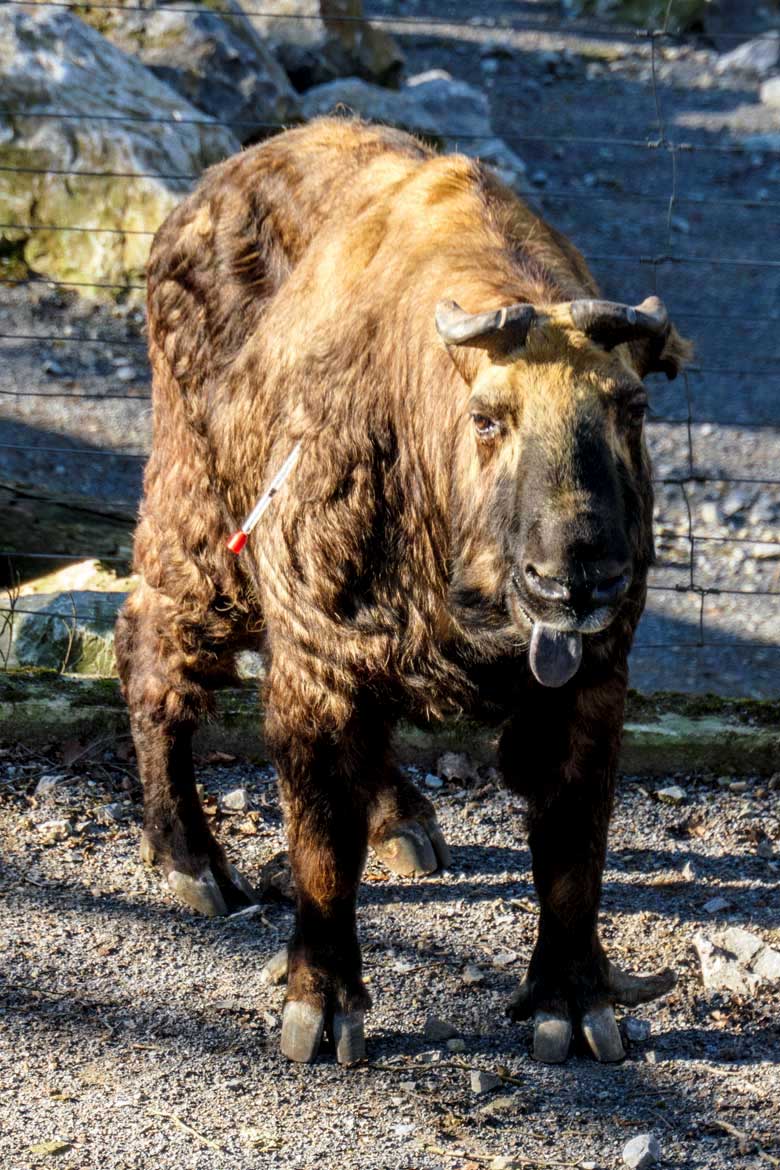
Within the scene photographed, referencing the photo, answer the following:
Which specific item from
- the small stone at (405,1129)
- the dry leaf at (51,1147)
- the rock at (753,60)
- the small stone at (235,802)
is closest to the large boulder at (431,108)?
the rock at (753,60)

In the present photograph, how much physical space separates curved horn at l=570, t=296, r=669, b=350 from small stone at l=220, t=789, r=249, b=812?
261 cm

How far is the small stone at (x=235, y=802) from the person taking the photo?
5441mm

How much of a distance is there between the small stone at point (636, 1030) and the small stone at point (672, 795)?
130 centimetres

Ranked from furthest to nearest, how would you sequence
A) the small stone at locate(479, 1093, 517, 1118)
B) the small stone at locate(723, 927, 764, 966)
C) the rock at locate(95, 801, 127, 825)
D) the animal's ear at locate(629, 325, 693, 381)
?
the rock at locate(95, 801, 127, 825)
the small stone at locate(723, 927, 764, 966)
the small stone at locate(479, 1093, 517, 1118)
the animal's ear at locate(629, 325, 693, 381)

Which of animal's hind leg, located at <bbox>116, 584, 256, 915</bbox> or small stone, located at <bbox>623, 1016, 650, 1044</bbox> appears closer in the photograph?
small stone, located at <bbox>623, 1016, 650, 1044</bbox>

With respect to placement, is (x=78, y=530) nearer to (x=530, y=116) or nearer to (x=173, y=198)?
(x=173, y=198)

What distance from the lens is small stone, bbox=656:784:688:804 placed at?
18.1ft

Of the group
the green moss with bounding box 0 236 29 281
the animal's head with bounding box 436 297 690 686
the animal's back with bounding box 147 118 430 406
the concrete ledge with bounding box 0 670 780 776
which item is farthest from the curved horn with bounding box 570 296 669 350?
the green moss with bounding box 0 236 29 281

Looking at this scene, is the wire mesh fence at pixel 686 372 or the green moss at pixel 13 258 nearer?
the wire mesh fence at pixel 686 372

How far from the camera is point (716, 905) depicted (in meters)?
4.88

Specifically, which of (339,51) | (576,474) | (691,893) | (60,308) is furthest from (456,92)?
(576,474)

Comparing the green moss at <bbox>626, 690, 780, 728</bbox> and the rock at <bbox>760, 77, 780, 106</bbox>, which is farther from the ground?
the rock at <bbox>760, 77, 780, 106</bbox>

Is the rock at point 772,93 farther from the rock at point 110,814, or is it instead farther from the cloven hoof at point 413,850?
the rock at point 110,814

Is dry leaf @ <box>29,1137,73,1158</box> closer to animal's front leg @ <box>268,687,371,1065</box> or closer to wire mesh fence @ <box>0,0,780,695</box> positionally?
animal's front leg @ <box>268,687,371,1065</box>
